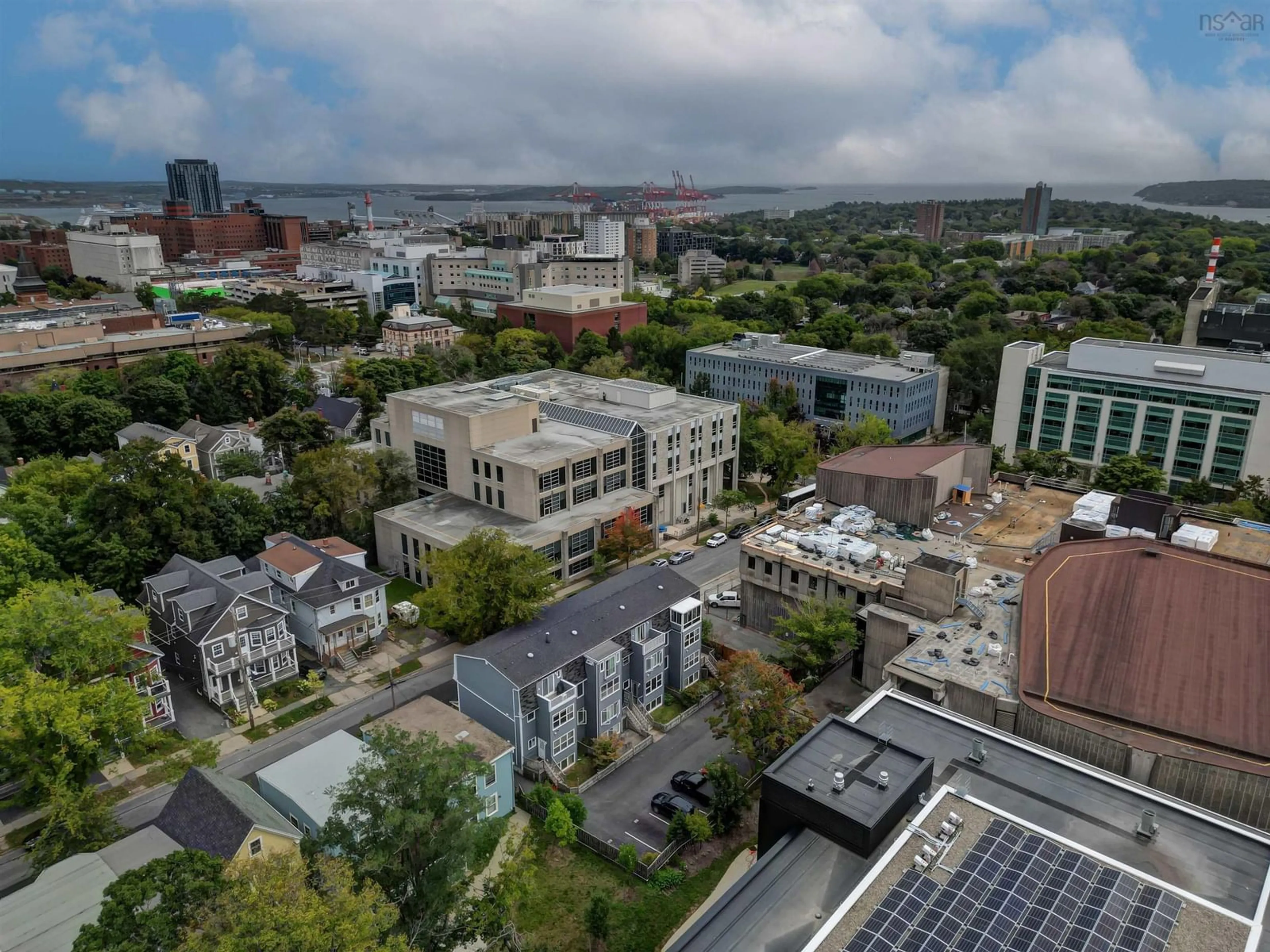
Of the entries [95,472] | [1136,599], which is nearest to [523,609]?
[1136,599]

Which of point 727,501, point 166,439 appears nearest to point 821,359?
point 727,501

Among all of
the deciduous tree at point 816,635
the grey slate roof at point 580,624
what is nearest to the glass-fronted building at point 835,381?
the grey slate roof at point 580,624

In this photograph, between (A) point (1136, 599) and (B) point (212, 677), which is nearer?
(A) point (1136, 599)

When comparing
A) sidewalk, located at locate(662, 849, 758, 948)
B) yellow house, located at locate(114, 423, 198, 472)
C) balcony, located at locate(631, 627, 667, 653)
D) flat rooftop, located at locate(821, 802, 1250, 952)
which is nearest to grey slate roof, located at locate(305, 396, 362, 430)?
yellow house, located at locate(114, 423, 198, 472)

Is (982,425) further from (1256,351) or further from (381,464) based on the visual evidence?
(381,464)

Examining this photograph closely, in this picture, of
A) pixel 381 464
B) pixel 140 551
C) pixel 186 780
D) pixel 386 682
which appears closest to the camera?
pixel 186 780

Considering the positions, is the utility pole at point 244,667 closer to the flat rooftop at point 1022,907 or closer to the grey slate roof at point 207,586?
the grey slate roof at point 207,586
